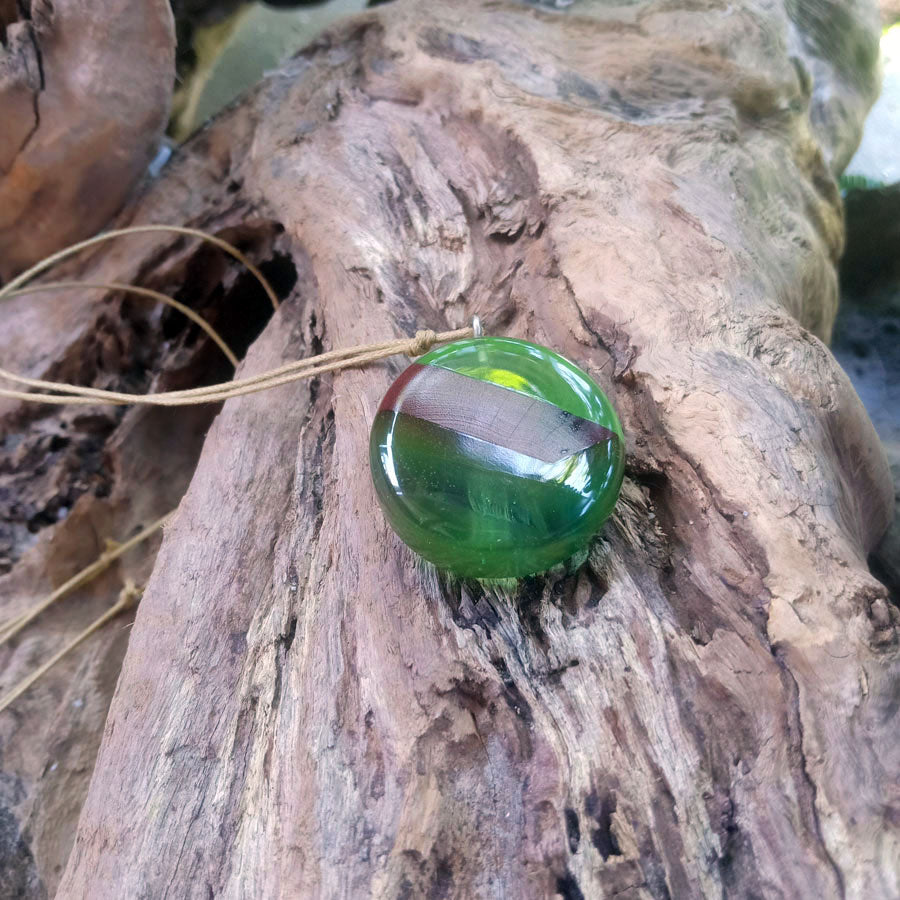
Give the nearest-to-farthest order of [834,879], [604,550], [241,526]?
[834,879] → [604,550] → [241,526]

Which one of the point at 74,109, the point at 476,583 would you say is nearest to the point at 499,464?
the point at 476,583

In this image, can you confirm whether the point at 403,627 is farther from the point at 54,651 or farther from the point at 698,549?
the point at 54,651

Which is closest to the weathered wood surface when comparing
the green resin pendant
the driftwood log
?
the driftwood log

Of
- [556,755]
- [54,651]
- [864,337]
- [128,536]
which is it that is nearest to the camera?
[556,755]

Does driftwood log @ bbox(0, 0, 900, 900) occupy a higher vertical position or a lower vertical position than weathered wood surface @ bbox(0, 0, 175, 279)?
lower

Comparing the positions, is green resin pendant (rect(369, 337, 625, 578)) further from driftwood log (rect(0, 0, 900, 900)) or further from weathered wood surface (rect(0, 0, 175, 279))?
weathered wood surface (rect(0, 0, 175, 279))

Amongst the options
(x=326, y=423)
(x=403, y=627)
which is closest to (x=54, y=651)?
(x=326, y=423)
